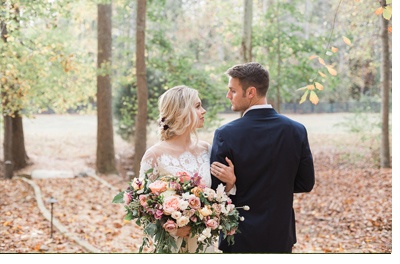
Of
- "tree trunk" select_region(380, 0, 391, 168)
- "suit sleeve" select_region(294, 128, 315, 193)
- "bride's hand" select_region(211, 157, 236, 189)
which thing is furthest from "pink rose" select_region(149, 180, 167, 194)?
"tree trunk" select_region(380, 0, 391, 168)

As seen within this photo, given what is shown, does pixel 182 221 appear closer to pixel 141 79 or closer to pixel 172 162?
pixel 172 162

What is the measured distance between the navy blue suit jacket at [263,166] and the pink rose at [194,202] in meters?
0.19

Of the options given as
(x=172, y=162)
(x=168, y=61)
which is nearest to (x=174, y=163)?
(x=172, y=162)

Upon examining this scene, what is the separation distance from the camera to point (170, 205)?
2.03m

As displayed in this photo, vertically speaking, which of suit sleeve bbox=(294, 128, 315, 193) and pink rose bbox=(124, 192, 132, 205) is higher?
suit sleeve bbox=(294, 128, 315, 193)

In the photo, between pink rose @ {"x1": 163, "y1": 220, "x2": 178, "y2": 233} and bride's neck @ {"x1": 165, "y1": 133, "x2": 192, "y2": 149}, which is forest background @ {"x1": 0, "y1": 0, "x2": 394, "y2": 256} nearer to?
bride's neck @ {"x1": 165, "y1": 133, "x2": 192, "y2": 149}

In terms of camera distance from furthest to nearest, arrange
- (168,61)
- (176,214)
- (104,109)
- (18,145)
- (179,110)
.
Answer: (18,145) < (104,109) < (168,61) < (179,110) < (176,214)

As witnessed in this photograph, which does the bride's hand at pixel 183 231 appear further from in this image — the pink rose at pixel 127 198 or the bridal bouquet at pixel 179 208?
the pink rose at pixel 127 198

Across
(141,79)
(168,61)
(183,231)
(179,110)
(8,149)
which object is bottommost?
(8,149)

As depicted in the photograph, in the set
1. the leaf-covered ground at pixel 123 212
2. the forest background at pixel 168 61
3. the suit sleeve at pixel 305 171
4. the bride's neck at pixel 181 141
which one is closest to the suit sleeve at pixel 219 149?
the bride's neck at pixel 181 141

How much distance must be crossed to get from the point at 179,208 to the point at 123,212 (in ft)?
15.3

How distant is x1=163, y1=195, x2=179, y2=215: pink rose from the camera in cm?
202

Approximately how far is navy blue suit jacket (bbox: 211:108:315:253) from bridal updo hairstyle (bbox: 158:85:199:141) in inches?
6.9

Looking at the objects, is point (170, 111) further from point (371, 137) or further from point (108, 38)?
point (371, 137)
